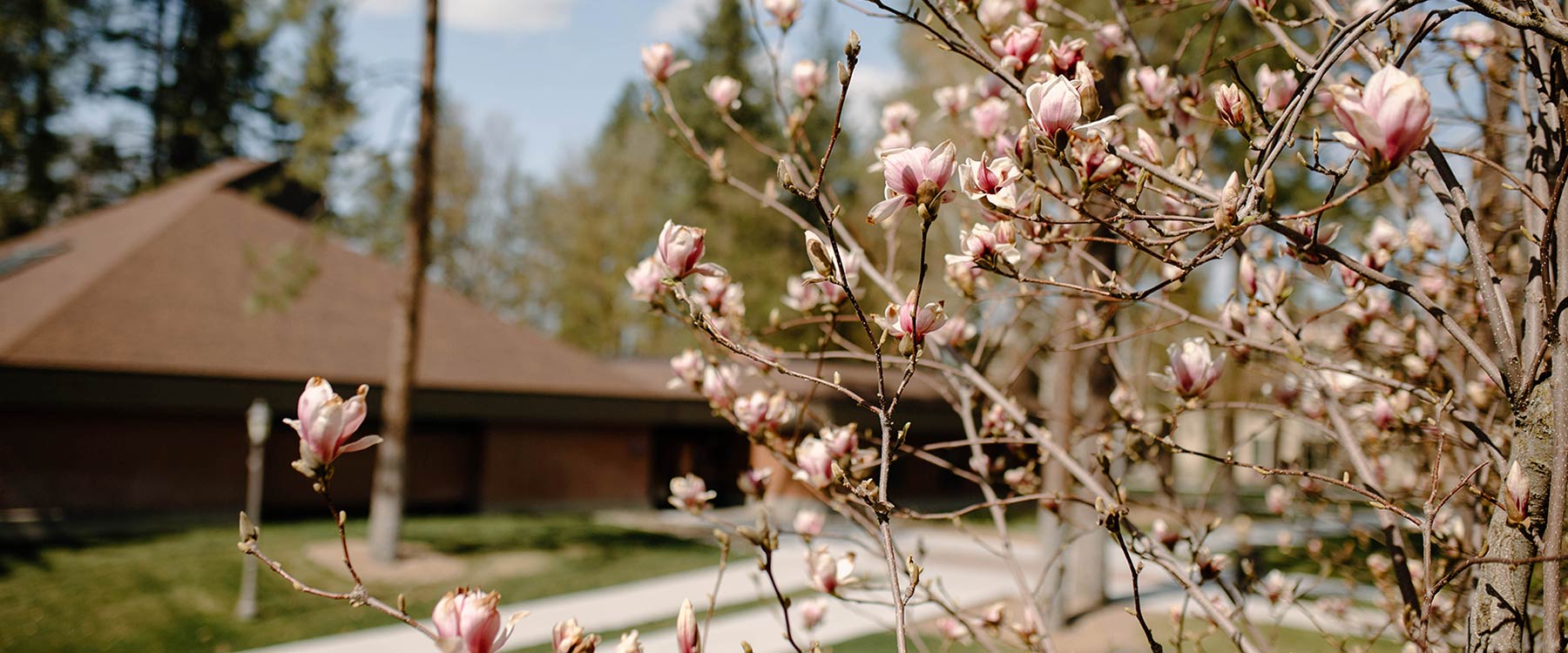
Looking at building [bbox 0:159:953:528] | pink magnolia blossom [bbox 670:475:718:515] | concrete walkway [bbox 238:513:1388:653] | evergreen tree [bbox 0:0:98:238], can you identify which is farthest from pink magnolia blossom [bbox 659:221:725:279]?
evergreen tree [bbox 0:0:98:238]

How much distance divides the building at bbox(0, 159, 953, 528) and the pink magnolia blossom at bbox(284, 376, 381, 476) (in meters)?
9.73

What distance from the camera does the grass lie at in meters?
7.51

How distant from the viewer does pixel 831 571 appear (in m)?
1.92

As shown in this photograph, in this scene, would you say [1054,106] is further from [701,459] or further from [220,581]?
[701,459]

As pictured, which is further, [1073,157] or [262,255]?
[262,255]

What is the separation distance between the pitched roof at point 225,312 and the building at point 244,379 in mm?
38

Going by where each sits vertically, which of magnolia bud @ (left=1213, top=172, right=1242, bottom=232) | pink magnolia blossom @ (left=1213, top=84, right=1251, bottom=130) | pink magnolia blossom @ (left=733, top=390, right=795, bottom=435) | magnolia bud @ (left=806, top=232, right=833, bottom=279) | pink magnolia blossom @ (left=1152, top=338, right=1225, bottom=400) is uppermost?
pink magnolia blossom @ (left=1213, top=84, right=1251, bottom=130)

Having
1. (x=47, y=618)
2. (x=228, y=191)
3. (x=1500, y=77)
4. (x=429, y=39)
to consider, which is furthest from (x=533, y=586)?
(x=228, y=191)

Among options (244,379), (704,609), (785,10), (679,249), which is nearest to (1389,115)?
(679,249)

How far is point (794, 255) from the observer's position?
1933cm

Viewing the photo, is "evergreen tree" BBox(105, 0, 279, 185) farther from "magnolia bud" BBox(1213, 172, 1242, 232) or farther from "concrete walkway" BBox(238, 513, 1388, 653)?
"magnolia bud" BBox(1213, 172, 1242, 232)

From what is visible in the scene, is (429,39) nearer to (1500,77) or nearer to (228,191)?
(228,191)

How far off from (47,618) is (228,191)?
1053cm

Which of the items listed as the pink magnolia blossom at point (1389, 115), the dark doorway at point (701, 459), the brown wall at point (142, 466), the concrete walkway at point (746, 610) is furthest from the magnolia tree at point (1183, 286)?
the dark doorway at point (701, 459)
